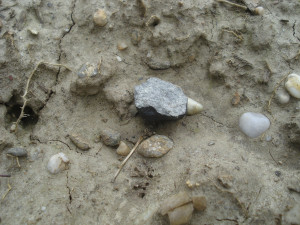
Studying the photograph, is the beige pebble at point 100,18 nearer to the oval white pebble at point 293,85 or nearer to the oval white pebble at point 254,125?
the oval white pebble at point 254,125

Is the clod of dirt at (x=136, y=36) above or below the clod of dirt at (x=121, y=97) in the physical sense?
above

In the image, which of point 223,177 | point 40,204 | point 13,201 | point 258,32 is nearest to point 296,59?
point 258,32

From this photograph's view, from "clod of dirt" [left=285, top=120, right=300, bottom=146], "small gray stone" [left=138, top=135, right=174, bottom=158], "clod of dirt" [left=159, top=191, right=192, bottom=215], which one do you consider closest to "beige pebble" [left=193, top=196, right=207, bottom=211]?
"clod of dirt" [left=159, top=191, right=192, bottom=215]

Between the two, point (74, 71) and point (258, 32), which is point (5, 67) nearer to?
point (74, 71)

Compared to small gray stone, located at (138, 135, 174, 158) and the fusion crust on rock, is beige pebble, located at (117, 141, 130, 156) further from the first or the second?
the fusion crust on rock

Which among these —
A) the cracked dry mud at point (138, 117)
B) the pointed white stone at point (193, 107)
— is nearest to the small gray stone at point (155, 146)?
the cracked dry mud at point (138, 117)

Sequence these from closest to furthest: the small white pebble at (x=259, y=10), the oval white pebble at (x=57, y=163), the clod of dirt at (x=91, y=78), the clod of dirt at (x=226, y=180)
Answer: the clod of dirt at (x=226, y=180), the oval white pebble at (x=57, y=163), the clod of dirt at (x=91, y=78), the small white pebble at (x=259, y=10)
